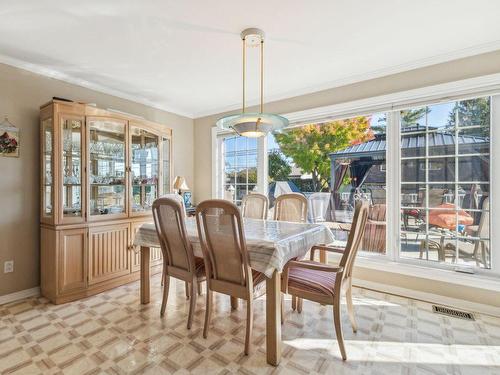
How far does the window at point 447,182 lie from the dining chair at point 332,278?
4.58 feet

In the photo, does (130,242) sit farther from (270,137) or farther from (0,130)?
(270,137)

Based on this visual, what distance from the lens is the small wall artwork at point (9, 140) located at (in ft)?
8.56

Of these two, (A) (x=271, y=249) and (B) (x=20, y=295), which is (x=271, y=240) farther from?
(B) (x=20, y=295)

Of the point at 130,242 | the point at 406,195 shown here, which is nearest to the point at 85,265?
the point at 130,242

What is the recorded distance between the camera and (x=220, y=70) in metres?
2.97

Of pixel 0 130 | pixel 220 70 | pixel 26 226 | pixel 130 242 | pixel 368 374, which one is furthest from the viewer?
pixel 130 242

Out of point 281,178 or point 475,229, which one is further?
point 281,178

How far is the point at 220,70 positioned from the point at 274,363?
2.75 metres

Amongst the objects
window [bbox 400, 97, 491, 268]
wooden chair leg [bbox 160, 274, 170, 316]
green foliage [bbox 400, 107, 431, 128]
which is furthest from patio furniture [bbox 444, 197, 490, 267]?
wooden chair leg [bbox 160, 274, 170, 316]

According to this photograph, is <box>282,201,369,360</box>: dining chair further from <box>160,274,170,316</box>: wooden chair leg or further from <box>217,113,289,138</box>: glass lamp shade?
<box>160,274,170,316</box>: wooden chair leg

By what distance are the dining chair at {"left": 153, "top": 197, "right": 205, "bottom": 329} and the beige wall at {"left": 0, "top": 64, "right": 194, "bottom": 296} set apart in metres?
1.55

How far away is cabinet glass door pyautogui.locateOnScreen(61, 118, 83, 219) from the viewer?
8.97ft

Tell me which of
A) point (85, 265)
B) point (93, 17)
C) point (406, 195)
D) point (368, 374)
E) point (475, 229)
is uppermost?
point (93, 17)

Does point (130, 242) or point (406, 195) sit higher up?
point (406, 195)
